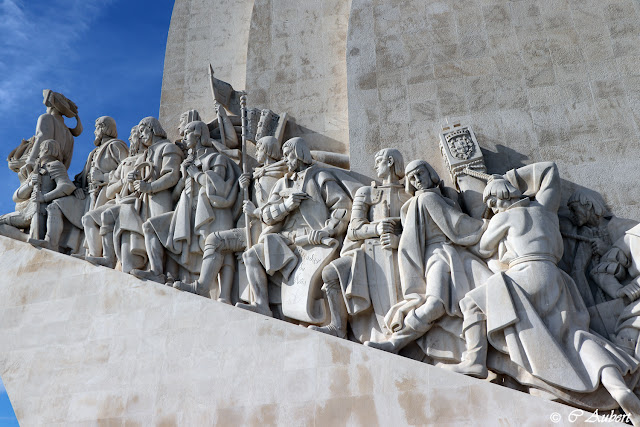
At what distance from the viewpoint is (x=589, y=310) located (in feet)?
21.4

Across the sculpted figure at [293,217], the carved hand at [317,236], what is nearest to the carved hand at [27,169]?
the sculpted figure at [293,217]

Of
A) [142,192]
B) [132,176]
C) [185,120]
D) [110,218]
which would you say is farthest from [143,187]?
[185,120]

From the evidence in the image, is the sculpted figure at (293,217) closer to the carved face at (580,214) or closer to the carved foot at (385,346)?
the carved foot at (385,346)

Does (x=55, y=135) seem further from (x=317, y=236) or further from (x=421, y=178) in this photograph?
(x=421, y=178)

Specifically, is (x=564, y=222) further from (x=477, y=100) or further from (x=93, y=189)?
(x=93, y=189)

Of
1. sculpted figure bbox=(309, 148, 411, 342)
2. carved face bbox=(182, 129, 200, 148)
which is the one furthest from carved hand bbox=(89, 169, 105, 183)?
sculpted figure bbox=(309, 148, 411, 342)

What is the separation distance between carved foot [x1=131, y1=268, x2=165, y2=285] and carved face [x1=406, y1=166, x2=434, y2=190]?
2.67m

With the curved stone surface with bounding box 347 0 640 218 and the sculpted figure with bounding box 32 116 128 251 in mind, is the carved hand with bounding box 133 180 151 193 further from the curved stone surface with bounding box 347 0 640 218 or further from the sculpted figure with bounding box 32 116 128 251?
the curved stone surface with bounding box 347 0 640 218

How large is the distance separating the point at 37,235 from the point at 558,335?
5938mm

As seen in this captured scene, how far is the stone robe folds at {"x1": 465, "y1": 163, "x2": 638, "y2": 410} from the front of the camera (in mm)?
5773

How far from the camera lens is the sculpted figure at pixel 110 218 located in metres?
8.20

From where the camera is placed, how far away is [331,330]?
22.1ft

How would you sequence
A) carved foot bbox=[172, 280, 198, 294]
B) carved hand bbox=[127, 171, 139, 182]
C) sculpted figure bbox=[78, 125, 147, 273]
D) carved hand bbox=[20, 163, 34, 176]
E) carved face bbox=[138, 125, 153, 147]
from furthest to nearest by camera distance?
1. carved hand bbox=[20, 163, 34, 176]
2. carved face bbox=[138, 125, 153, 147]
3. carved hand bbox=[127, 171, 139, 182]
4. sculpted figure bbox=[78, 125, 147, 273]
5. carved foot bbox=[172, 280, 198, 294]

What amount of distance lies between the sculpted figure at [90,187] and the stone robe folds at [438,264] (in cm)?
395
